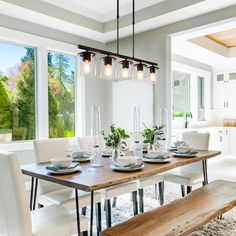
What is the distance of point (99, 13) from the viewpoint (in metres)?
4.56

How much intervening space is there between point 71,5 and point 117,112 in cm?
213

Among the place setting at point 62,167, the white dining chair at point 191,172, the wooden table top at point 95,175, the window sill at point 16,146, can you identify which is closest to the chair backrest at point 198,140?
the white dining chair at point 191,172

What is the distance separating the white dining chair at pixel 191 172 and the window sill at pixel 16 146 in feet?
7.32

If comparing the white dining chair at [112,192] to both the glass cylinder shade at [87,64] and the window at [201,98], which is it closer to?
the glass cylinder shade at [87,64]

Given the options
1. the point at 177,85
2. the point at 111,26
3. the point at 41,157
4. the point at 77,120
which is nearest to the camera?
the point at 41,157

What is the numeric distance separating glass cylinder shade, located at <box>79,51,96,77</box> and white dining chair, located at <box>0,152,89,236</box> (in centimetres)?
129

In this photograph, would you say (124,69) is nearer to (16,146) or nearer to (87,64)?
(87,64)

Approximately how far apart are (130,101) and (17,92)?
2.01m

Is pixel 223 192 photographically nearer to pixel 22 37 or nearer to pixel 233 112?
pixel 22 37

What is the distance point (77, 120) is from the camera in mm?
5141

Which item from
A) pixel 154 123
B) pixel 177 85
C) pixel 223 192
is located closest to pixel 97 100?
pixel 154 123

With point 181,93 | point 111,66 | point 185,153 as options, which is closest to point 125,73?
point 111,66

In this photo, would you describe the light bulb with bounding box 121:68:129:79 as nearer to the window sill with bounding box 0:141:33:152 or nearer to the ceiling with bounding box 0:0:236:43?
the ceiling with bounding box 0:0:236:43

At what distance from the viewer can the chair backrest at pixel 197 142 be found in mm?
3621
